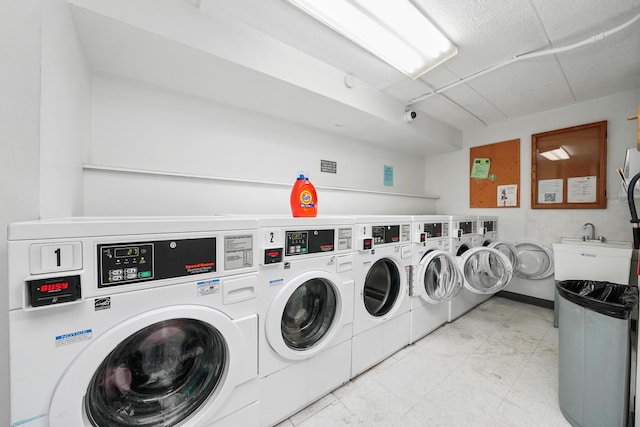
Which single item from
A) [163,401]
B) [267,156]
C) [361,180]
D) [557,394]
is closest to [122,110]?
[267,156]

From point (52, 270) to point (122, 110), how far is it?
1454 millimetres

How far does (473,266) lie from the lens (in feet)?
8.50

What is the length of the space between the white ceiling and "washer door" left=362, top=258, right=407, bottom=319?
168 centimetres

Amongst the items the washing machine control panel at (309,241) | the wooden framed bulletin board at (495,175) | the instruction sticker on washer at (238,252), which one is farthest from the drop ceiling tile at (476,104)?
the instruction sticker on washer at (238,252)

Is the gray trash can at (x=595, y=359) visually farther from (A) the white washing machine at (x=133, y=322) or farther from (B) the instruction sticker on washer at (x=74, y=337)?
(B) the instruction sticker on washer at (x=74, y=337)

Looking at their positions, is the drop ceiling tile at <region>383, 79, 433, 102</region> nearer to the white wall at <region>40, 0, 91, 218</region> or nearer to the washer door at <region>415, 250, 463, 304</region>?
the washer door at <region>415, 250, 463, 304</region>

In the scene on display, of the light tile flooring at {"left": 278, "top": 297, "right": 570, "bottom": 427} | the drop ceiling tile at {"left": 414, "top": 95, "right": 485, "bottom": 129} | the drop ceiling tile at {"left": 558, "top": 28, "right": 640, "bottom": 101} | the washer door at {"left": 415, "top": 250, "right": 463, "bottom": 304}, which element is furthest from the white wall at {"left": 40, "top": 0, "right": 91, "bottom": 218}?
the drop ceiling tile at {"left": 558, "top": 28, "right": 640, "bottom": 101}

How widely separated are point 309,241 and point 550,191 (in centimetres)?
334

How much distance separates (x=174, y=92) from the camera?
1.89m

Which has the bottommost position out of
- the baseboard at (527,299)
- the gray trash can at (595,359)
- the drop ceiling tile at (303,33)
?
the baseboard at (527,299)

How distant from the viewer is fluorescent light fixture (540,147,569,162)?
288 cm

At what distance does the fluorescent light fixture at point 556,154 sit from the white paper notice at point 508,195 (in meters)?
0.46

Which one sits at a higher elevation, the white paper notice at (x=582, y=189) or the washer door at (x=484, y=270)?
the white paper notice at (x=582, y=189)

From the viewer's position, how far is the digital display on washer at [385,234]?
5.76 ft
